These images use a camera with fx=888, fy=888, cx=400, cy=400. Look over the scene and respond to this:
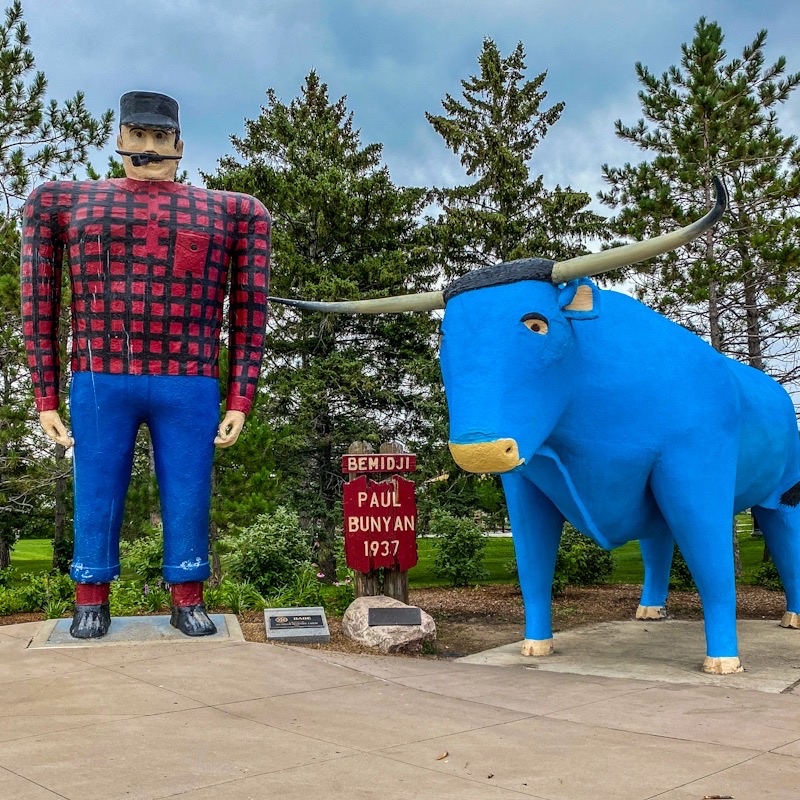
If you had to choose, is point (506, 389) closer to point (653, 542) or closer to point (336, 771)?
point (336, 771)

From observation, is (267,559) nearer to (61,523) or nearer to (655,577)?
(655,577)

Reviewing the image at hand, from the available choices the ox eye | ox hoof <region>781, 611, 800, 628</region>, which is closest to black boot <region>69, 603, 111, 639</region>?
the ox eye

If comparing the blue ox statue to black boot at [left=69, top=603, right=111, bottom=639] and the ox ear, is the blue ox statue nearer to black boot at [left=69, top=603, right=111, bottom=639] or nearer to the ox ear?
the ox ear

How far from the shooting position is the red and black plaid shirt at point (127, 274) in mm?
6105

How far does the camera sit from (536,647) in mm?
6891

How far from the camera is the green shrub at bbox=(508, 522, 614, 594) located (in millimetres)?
11641

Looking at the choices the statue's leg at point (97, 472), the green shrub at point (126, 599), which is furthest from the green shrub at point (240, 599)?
the statue's leg at point (97, 472)

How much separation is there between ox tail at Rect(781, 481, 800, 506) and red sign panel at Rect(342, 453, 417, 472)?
338cm

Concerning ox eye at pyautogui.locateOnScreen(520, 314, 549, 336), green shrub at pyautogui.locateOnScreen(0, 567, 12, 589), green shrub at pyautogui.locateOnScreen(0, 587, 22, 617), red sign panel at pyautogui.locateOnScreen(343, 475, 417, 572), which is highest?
ox eye at pyautogui.locateOnScreen(520, 314, 549, 336)

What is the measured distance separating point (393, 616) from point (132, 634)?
2011 mm

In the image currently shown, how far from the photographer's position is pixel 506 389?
5.30 metres

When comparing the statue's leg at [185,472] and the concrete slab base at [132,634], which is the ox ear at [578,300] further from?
the concrete slab base at [132,634]

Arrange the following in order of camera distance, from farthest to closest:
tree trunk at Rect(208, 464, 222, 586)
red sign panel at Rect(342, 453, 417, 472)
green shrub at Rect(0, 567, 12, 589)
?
tree trunk at Rect(208, 464, 222, 586) → green shrub at Rect(0, 567, 12, 589) → red sign panel at Rect(342, 453, 417, 472)

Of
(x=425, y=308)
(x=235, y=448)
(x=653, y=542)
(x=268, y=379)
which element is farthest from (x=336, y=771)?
(x=268, y=379)
